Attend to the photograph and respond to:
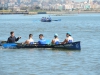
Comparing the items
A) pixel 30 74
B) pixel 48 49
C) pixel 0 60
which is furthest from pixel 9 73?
pixel 48 49

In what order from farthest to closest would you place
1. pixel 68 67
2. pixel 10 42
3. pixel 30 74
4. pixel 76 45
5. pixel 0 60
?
pixel 10 42 → pixel 76 45 → pixel 0 60 → pixel 68 67 → pixel 30 74

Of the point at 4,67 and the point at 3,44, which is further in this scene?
the point at 3,44

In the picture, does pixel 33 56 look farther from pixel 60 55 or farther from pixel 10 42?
pixel 10 42

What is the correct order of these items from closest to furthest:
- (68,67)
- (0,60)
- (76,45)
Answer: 1. (68,67)
2. (0,60)
3. (76,45)

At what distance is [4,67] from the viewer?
26578 mm

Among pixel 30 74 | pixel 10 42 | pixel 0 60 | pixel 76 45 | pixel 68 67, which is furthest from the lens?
pixel 10 42

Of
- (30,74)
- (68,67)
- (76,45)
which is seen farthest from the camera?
(76,45)

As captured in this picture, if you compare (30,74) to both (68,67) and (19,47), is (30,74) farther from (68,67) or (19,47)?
(19,47)

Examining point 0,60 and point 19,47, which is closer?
point 0,60

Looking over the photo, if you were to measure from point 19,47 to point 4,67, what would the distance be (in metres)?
8.41

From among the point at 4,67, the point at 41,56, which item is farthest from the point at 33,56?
the point at 4,67

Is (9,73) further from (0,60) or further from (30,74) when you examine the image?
(0,60)

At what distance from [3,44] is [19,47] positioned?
137 centimetres

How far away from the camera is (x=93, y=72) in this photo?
80.6 feet
